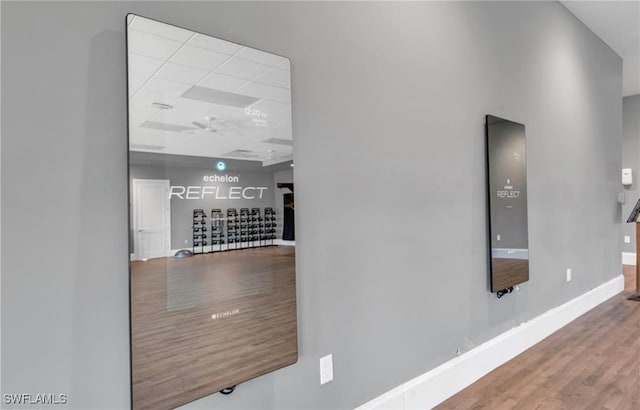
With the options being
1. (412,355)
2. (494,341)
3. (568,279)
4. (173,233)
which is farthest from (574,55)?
(173,233)

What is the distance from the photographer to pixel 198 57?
55.5 inches

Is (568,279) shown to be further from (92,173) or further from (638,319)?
(92,173)

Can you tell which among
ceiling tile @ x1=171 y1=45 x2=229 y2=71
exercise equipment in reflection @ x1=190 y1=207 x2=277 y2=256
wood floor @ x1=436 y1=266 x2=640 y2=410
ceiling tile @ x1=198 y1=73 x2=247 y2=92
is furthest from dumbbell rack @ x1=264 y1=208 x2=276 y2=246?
wood floor @ x1=436 y1=266 x2=640 y2=410

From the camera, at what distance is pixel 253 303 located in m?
1.57

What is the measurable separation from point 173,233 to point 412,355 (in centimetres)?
161

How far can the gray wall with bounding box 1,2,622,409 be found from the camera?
112cm

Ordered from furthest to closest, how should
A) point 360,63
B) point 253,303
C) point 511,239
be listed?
point 511,239 < point 360,63 < point 253,303

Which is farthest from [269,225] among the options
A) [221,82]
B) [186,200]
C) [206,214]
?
[221,82]

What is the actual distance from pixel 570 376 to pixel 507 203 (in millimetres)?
1321

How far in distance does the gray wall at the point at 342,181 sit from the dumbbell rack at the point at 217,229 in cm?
34

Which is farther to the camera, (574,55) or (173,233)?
(574,55)

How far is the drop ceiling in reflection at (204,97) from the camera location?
1.27 metres

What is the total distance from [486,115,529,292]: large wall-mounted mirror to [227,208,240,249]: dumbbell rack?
208 centimetres

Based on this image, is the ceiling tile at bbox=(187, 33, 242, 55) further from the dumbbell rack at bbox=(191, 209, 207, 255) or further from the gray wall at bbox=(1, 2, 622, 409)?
the dumbbell rack at bbox=(191, 209, 207, 255)
